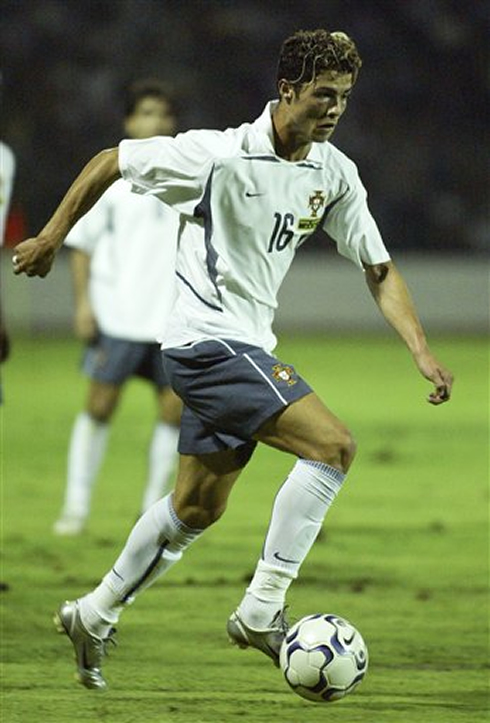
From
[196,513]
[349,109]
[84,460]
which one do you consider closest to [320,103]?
[196,513]

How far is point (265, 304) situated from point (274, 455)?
7.09 m

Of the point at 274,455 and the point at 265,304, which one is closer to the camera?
the point at 265,304

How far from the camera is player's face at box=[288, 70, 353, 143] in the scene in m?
5.30

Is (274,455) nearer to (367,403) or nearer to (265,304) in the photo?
(367,403)

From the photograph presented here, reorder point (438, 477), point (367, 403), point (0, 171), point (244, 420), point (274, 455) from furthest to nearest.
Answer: point (367, 403) → point (274, 455) → point (438, 477) → point (0, 171) → point (244, 420)

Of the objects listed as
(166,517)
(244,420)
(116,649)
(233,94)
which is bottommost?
(233,94)

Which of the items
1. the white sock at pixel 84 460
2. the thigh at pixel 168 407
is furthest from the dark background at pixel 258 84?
the thigh at pixel 168 407

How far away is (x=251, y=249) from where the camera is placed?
215 inches

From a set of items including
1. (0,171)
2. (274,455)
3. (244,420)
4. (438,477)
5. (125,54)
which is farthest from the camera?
(125,54)

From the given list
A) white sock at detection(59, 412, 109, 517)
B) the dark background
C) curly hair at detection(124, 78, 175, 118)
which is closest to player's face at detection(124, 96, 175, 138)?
curly hair at detection(124, 78, 175, 118)

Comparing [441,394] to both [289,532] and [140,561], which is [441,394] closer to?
[289,532]

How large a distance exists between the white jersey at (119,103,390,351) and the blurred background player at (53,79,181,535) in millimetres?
3502

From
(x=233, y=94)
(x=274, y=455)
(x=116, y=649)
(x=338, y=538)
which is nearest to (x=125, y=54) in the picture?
(x=233, y=94)

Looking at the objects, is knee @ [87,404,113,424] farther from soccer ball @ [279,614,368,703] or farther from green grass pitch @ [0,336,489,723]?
soccer ball @ [279,614,368,703]
